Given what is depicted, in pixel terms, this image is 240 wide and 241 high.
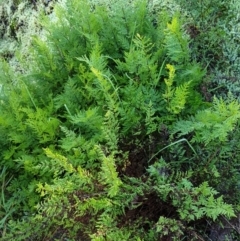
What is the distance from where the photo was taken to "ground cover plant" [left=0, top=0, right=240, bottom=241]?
1.97m

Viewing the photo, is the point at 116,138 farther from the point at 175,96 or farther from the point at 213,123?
the point at 213,123

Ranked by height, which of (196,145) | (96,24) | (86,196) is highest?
(96,24)

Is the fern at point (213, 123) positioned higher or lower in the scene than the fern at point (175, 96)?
lower

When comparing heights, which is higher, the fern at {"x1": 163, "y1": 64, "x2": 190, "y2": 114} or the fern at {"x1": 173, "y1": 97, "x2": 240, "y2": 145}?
the fern at {"x1": 163, "y1": 64, "x2": 190, "y2": 114}

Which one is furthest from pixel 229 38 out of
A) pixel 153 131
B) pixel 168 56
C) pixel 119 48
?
pixel 153 131

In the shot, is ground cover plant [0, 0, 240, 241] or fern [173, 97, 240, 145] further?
ground cover plant [0, 0, 240, 241]

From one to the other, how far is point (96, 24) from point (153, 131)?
2.27 ft

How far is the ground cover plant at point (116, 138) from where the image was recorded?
1.97 meters

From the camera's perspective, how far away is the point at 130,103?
2.16m

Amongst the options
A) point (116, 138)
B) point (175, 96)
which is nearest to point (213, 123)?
point (175, 96)

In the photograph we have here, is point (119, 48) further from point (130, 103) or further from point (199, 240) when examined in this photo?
point (199, 240)

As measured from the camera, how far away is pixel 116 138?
83.0 inches

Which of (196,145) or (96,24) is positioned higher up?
(96,24)

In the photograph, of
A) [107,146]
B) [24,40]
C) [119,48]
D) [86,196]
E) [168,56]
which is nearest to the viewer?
[86,196]
